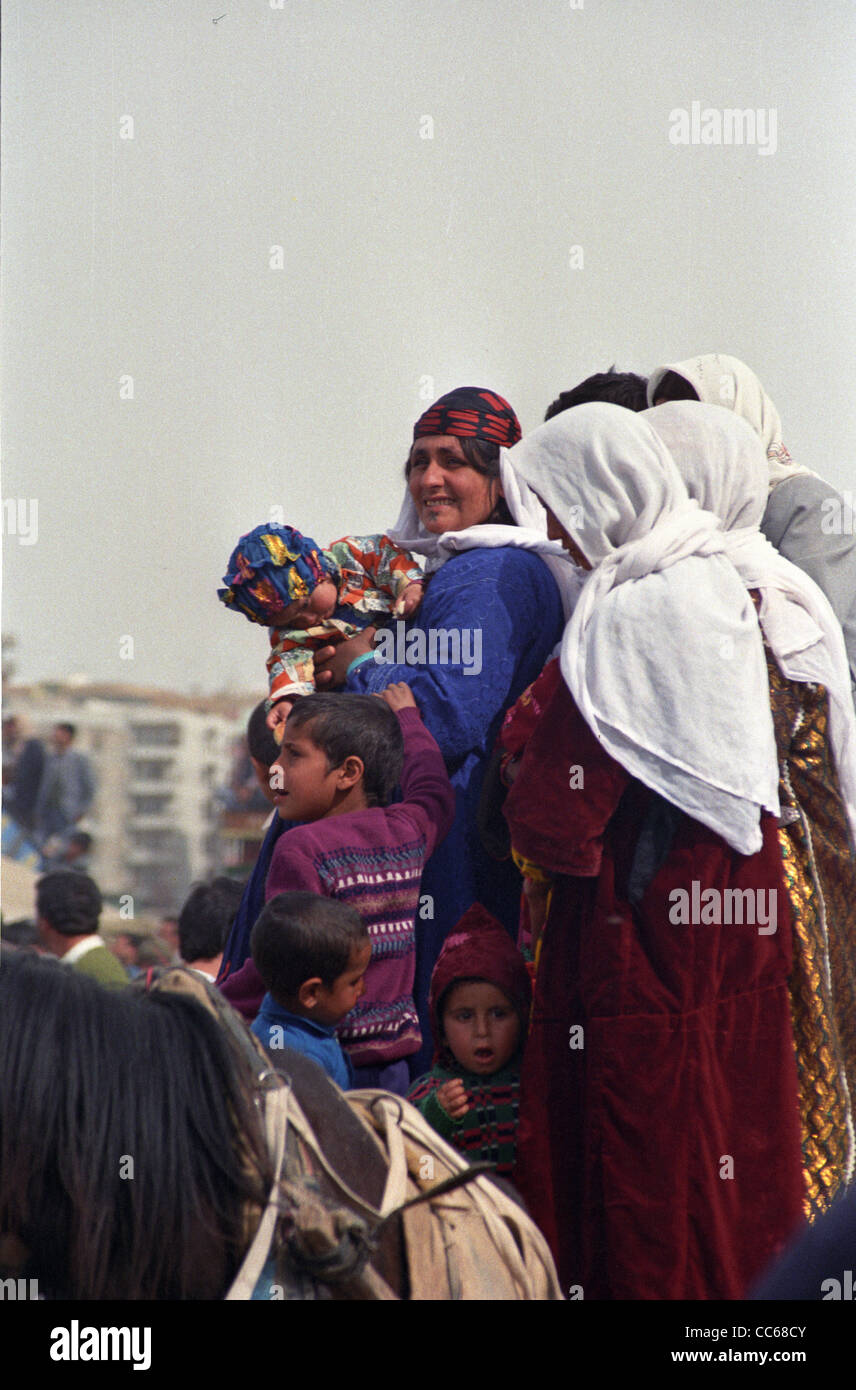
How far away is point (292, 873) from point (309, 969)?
0.83 feet

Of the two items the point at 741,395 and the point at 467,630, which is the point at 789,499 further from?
the point at 467,630

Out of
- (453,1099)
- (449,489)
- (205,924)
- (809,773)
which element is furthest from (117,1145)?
(205,924)

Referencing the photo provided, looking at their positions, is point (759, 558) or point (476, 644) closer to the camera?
point (759, 558)

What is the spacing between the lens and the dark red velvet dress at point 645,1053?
2500mm

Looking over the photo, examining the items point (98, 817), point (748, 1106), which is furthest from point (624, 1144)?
point (98, 817)

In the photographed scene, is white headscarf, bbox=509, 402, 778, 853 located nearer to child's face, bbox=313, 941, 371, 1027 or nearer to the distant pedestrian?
child's face, bbox=313, 941, 371, 1027

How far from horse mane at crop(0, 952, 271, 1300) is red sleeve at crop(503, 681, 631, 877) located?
81 cm

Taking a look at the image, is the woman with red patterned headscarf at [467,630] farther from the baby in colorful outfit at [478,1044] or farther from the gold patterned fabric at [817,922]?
the gold patterned fabric at [817,922]

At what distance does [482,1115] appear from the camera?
9.22 feet

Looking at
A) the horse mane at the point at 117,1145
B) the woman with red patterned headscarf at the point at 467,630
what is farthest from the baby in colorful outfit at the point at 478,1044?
the horse mane at the point at 117,1145

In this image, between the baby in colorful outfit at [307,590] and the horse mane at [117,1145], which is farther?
the baby in colorful outfit at [307,590]

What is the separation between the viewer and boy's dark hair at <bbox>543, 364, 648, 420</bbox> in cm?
387

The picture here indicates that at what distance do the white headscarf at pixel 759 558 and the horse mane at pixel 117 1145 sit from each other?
4.43ft
